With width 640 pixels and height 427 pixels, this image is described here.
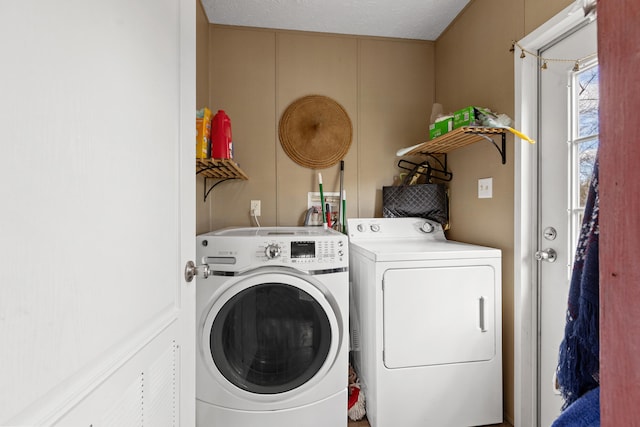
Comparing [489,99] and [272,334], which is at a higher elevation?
[489,99]

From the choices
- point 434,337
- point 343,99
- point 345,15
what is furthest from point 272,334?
point 345,15

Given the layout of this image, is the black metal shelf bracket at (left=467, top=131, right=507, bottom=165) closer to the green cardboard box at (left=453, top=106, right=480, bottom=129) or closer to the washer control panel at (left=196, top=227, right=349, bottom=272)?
the green cardboard box at (left=453, top=106, right=480, bottom=129)

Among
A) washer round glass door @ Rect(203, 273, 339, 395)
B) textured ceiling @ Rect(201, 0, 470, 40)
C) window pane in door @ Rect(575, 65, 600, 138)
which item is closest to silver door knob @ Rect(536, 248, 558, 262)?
window pane in door @ Rect(575, 65, 600, 138)

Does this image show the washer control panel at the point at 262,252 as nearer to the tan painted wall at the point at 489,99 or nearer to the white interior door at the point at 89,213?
the white interior door at the point at 89,213

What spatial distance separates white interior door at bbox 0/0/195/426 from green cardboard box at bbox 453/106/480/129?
1.39m

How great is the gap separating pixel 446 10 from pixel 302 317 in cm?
214

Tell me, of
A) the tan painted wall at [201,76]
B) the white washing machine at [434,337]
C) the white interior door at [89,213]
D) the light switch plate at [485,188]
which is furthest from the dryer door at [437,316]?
the tan painted wall at [201,76]

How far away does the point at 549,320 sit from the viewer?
4.73 ft

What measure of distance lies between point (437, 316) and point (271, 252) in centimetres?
90

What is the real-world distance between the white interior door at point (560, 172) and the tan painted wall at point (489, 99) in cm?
13

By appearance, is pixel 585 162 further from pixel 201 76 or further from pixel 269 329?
pixel 201 76

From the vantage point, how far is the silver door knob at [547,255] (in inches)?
55.3

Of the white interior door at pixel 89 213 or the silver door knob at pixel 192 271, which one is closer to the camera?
the white interior door at pixel 89 213

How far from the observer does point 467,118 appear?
1.59 m
